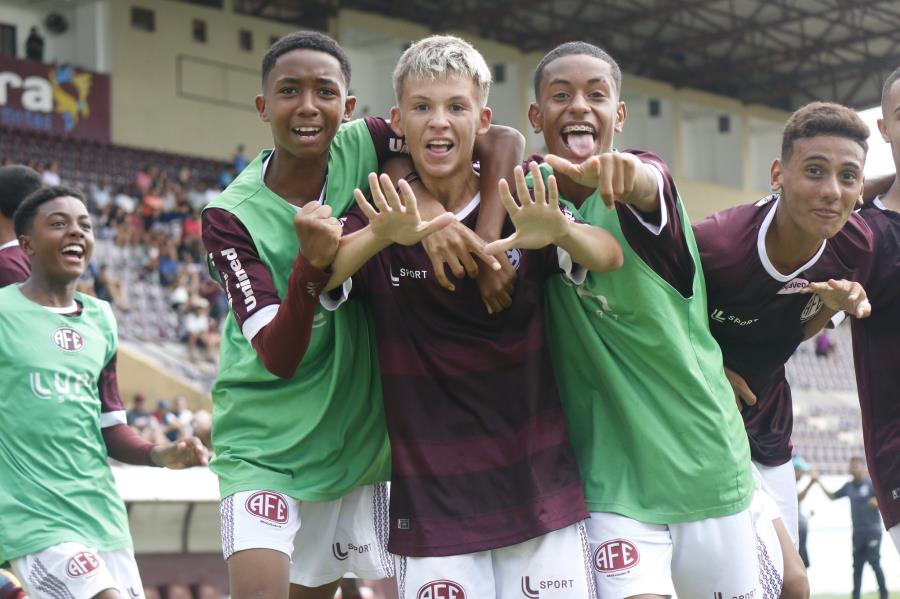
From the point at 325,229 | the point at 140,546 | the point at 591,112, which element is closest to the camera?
the point at 325,229

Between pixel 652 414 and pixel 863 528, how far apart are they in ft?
38.1

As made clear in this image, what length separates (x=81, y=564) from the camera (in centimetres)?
551

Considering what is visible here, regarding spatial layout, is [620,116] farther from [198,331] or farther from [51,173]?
[51,173]

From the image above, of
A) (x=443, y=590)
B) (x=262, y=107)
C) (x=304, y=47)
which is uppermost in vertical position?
(x=304, y=47)

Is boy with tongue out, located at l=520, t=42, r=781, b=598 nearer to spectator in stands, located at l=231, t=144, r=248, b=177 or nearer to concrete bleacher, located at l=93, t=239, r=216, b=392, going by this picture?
concrete bleacher, located at l=93, t=239, r=216, b=392

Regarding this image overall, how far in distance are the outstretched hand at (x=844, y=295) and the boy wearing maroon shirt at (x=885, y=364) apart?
30.0 inches

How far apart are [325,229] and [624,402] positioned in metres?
1.14

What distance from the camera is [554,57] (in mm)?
4680

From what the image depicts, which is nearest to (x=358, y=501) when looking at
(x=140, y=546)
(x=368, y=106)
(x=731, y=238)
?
(x=731, y=238)

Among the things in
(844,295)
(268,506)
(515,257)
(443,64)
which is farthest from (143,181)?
(844,295)

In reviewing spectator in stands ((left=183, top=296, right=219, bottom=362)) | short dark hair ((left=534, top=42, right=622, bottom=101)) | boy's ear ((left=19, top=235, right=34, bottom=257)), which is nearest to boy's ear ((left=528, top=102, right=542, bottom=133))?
short dark hair ((left=534, top=42, right=622, bottom=101))

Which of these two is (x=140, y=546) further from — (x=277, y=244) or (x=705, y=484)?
(x=705, y=484)

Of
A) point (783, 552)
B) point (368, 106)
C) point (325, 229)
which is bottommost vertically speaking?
point (783, 552)

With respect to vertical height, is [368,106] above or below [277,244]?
above
